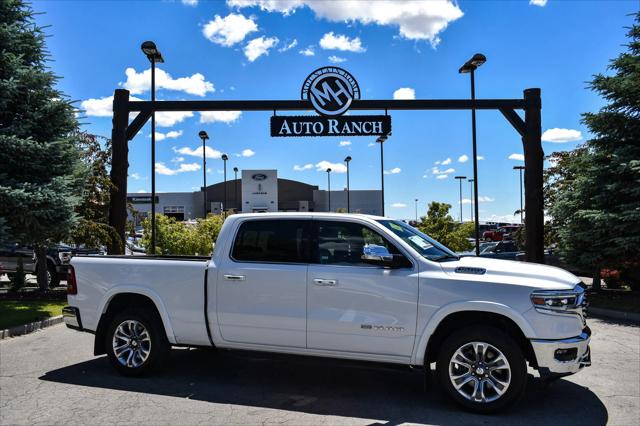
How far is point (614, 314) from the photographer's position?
1052 centimetres

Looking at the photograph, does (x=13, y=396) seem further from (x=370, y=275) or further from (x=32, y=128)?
(x=32, y=128)

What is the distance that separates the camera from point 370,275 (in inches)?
199

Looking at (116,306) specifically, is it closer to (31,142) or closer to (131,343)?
(131,343)

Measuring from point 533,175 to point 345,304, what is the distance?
32.6ft

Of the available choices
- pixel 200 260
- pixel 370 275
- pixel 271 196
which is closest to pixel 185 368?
pixel 200 260

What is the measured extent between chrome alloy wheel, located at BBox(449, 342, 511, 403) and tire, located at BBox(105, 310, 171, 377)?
10.9 ft

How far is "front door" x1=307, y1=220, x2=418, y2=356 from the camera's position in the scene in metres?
4.92

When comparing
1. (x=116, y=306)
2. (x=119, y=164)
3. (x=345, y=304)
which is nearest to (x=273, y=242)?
(x=345, y=304)

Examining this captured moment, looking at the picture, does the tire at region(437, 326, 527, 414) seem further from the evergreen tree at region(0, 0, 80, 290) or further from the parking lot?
the evergreen tree at region(0, 0, 80, 290)

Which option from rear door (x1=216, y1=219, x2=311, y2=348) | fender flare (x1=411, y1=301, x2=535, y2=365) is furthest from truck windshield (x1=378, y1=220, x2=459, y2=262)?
rear door (x1=216, y1=219, x2=311, y2=348)

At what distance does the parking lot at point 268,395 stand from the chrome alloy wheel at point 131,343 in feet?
0.75

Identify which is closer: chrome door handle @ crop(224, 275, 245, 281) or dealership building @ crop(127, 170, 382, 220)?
chrome door handle @ crop(224, 275, 245, 281)

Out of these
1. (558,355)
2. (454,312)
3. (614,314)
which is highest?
(454,312)

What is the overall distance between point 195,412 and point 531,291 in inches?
132
